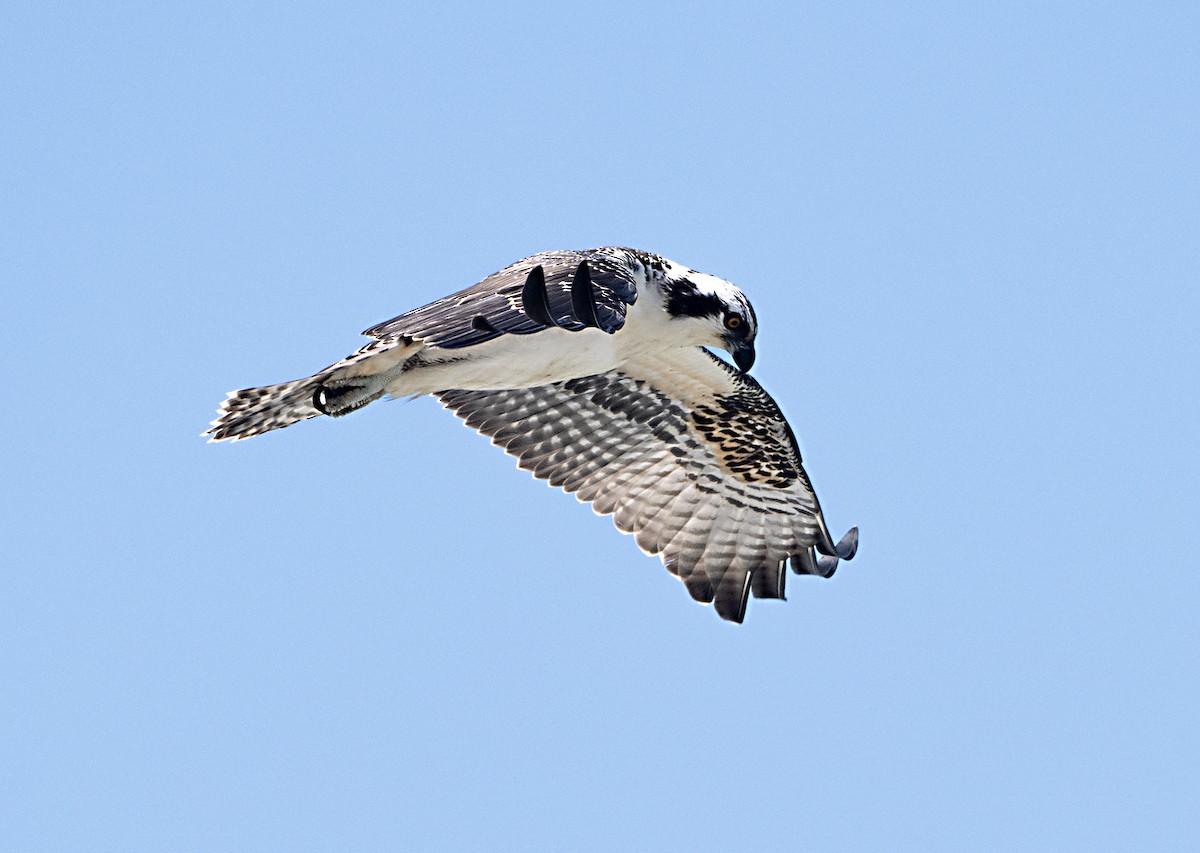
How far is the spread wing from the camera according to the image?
11.9 m

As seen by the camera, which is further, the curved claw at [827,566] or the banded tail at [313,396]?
the curved claw at [827,566]

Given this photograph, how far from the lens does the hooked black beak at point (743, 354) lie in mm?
11094

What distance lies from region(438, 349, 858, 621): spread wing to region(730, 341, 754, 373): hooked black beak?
594 mm

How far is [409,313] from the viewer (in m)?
9.05

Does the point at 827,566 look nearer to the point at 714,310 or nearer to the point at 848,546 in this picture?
the point at 848,546

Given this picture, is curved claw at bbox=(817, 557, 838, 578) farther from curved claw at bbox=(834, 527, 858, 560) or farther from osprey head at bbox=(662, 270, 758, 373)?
osprey head at bbox=(662, 270, 758, 373)

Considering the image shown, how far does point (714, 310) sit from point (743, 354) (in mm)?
399

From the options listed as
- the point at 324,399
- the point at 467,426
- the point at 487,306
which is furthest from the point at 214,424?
the point at 487,306

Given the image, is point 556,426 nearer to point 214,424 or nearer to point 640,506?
point 640,506

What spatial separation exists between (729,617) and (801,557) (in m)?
0.70

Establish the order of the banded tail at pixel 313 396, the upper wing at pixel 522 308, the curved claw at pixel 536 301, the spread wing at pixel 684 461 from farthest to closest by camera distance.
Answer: the spread wing at pixel 684 461 < the banded tail at pixel 313 396 < the upper wing at pixel 522 308 < the curved claw at pixel 536 301

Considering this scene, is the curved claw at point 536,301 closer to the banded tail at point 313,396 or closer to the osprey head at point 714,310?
the banded tail at point 313,396

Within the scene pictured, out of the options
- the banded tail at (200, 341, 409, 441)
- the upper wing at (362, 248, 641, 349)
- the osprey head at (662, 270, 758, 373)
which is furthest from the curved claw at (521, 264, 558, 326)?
the osprey head at (662, 270, 758, 373)

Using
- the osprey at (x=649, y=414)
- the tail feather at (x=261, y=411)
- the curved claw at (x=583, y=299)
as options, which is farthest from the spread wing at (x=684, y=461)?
the curved claw at (x=583, y=299)
